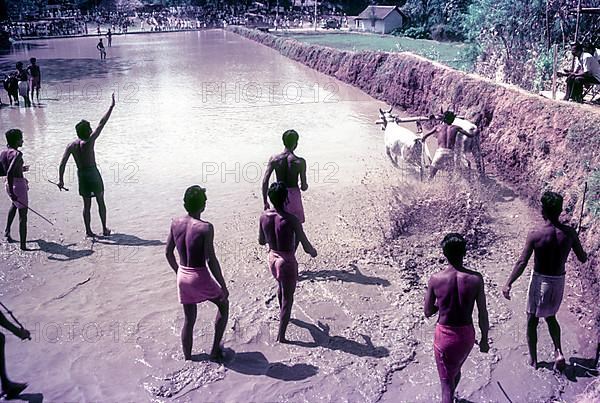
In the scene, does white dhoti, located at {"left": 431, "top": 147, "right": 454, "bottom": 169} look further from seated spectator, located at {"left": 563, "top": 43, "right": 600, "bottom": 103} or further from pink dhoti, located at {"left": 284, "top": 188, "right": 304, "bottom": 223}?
pink dhoti, located at {"left": 284, "top": 188, "right": 304, "bottom": 223}

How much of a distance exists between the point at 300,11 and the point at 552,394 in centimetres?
6742

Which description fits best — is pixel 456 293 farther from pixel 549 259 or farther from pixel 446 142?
pixel 446 142

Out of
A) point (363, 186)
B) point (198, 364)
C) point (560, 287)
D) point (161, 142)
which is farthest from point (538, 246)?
point (161, 142)

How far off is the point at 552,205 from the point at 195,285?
3.03m

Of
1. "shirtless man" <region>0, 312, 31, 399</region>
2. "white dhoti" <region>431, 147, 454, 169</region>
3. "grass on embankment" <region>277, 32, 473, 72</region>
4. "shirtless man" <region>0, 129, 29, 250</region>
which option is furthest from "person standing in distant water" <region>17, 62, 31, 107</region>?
"shirtless man" <region>0, 312, 31, 399</region>

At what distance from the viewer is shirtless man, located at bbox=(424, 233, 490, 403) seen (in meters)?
3.81

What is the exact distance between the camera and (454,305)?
12.6 feet

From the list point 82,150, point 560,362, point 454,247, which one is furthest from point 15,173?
point 560,362

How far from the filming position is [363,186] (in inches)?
387

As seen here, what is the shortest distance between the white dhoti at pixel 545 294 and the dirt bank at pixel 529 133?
1.18m

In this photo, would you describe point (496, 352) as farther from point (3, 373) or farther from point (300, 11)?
point (300, 11)

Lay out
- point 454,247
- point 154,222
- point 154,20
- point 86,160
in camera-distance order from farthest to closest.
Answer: point 154,20
point 154,222
point 86,160
point 454,247

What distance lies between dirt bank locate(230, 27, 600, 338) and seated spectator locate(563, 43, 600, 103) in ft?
2.22

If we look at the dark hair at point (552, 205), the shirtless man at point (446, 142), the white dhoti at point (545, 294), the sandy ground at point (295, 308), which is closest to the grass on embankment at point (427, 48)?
the shirtless man at point (446, 142)
